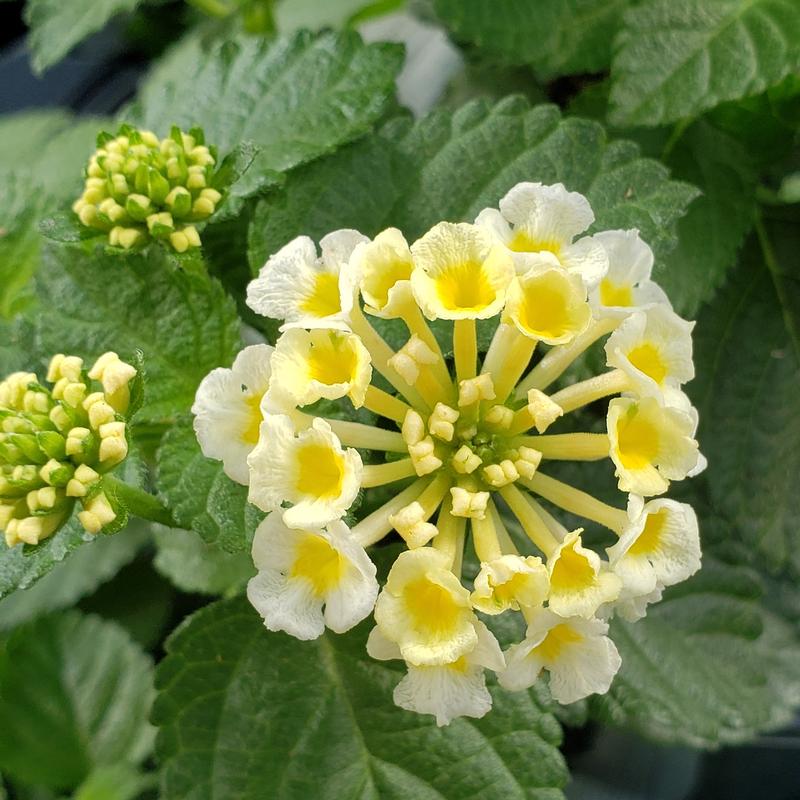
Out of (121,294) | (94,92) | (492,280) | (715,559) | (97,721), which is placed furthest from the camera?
(94,92)

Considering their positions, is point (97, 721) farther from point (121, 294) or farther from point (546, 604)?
point (546, 604)

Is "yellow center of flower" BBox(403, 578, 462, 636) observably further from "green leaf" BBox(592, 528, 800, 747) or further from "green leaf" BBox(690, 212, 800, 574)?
"green leaf" BBox(690, 212, 800, 574)

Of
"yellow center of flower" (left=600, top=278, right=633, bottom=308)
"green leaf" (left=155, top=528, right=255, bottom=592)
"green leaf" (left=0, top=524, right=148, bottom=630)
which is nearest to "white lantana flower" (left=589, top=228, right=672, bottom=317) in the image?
"yellow center of flower" (left=600, top=278, right=633, bottom=308)

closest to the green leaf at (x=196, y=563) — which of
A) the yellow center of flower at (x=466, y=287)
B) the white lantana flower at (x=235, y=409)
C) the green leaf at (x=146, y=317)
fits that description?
the green leaf at (x=146, y=317)

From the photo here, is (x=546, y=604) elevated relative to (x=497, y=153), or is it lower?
lower

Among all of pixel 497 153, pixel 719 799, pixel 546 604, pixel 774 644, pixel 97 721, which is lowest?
pixel 719 799

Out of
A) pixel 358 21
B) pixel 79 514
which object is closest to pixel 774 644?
pixel 79 514

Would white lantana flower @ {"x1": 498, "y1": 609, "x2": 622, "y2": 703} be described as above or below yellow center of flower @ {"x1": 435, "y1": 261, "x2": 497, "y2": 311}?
below
